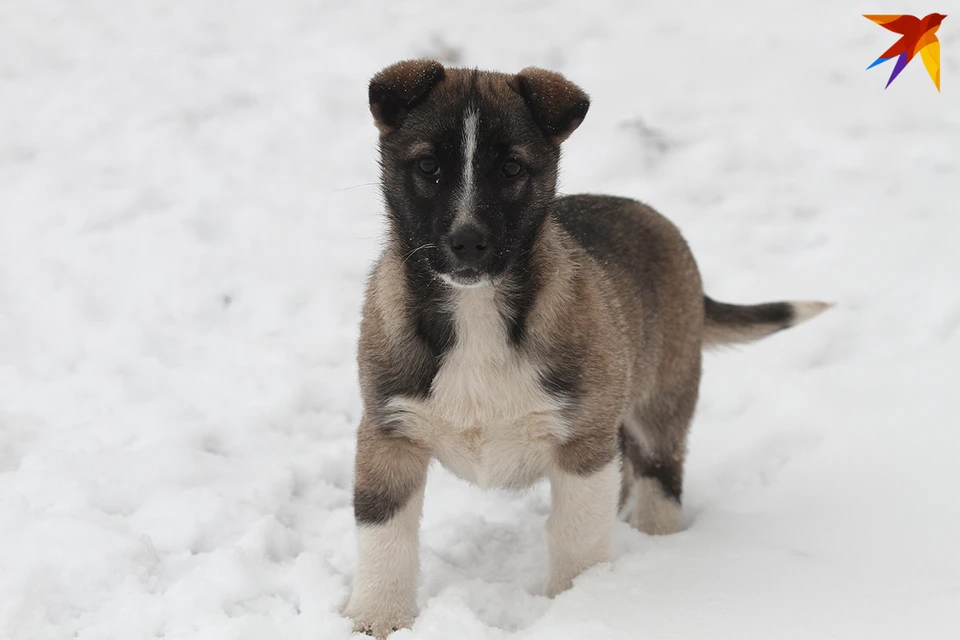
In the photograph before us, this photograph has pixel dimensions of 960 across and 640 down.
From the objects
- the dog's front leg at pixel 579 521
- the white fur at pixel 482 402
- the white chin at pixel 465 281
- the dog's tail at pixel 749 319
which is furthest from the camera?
the dog's tail at pixel 749 319

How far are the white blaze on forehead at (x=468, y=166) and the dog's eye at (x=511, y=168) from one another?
14 centimetres

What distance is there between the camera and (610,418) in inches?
155

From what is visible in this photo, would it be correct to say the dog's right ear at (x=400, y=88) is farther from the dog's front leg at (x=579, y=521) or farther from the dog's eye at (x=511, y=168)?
the dog's front leg at (x=579, y=521)

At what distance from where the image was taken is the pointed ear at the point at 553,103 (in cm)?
370

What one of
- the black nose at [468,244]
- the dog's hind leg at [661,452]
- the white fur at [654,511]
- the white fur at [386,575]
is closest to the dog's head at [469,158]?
the black nose at [468,244]

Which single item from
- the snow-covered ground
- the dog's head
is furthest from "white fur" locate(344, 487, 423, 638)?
the dog's head

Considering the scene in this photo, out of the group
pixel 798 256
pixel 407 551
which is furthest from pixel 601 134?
pixel 407 551

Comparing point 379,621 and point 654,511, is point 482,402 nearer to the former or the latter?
point 379,621

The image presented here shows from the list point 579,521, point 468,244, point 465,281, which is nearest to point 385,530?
point 579,521

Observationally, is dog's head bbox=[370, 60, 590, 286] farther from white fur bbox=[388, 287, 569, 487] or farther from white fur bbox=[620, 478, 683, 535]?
white fur bbox=[620, 478, 683, 535]

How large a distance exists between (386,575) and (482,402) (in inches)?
28.0

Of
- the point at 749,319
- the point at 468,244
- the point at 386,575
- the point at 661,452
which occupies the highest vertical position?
the point at 468,244

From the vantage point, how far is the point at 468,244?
11.1ft

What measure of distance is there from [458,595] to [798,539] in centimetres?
141
